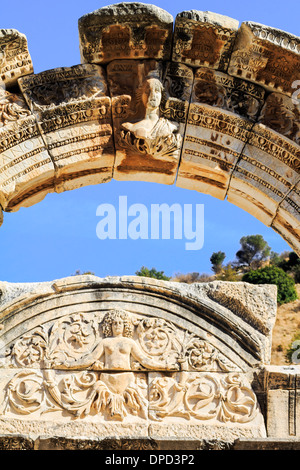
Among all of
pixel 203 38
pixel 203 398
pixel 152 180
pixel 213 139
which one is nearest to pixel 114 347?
pixel 203 398

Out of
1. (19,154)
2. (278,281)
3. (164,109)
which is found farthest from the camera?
(278,281)

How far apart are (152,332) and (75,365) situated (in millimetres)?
796

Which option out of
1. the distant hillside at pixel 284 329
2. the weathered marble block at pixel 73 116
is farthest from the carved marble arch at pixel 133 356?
the distant hillside at pixel 284 329

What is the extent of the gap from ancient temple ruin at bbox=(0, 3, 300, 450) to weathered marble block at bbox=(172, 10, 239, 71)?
0.04 ft

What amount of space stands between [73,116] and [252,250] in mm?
51874

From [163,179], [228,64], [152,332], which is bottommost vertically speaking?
[152,332]

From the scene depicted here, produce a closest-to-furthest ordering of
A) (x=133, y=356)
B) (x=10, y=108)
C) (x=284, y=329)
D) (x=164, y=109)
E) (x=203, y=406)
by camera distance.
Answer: (x=203, y=406) → (x=133, y=356) → (x=10, y=108) → (x=164, y=109) → (x=284, y=329)

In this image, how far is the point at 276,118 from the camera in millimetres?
7660

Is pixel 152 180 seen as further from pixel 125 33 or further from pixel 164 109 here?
pixel 125 33

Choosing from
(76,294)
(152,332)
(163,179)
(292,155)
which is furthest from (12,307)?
(292,155)

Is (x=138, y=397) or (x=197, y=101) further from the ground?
(x=197, y=101)

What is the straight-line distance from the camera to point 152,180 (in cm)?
795

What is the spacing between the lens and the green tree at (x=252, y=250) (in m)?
57.3
